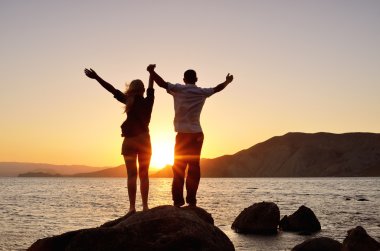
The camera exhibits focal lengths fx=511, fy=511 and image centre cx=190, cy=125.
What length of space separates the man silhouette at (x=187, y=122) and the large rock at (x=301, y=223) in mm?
20682

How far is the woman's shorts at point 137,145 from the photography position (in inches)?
396

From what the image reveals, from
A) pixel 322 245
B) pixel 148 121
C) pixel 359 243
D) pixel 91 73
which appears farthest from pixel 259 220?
pixel 91 73

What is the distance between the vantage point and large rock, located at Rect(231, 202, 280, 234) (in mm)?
28014

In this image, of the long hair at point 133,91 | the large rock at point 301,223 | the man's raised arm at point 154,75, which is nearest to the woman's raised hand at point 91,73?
the long hair at point 133,91

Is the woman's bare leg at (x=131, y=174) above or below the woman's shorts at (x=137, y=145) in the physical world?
below

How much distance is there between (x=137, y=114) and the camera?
1002 centimetres

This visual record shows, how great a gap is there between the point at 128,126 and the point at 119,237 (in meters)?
2.32

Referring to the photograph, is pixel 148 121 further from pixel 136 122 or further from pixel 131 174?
pixel 131 174

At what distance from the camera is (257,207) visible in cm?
2898

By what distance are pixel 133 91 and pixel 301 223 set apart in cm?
2282

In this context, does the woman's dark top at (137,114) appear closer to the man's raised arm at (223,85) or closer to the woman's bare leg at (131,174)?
the woman's bare leg at (131,174)

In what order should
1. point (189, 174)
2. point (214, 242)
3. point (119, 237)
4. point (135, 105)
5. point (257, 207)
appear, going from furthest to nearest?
1. point (257, 207)
2. point (189, 174)
3. point (135, 105)
4. point (214, 242)
5. point (119, 237)

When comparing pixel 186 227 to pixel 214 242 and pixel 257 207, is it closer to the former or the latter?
pixel 214 242

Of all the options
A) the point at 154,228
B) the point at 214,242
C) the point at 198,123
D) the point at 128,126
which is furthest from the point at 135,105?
the point at 214,242
